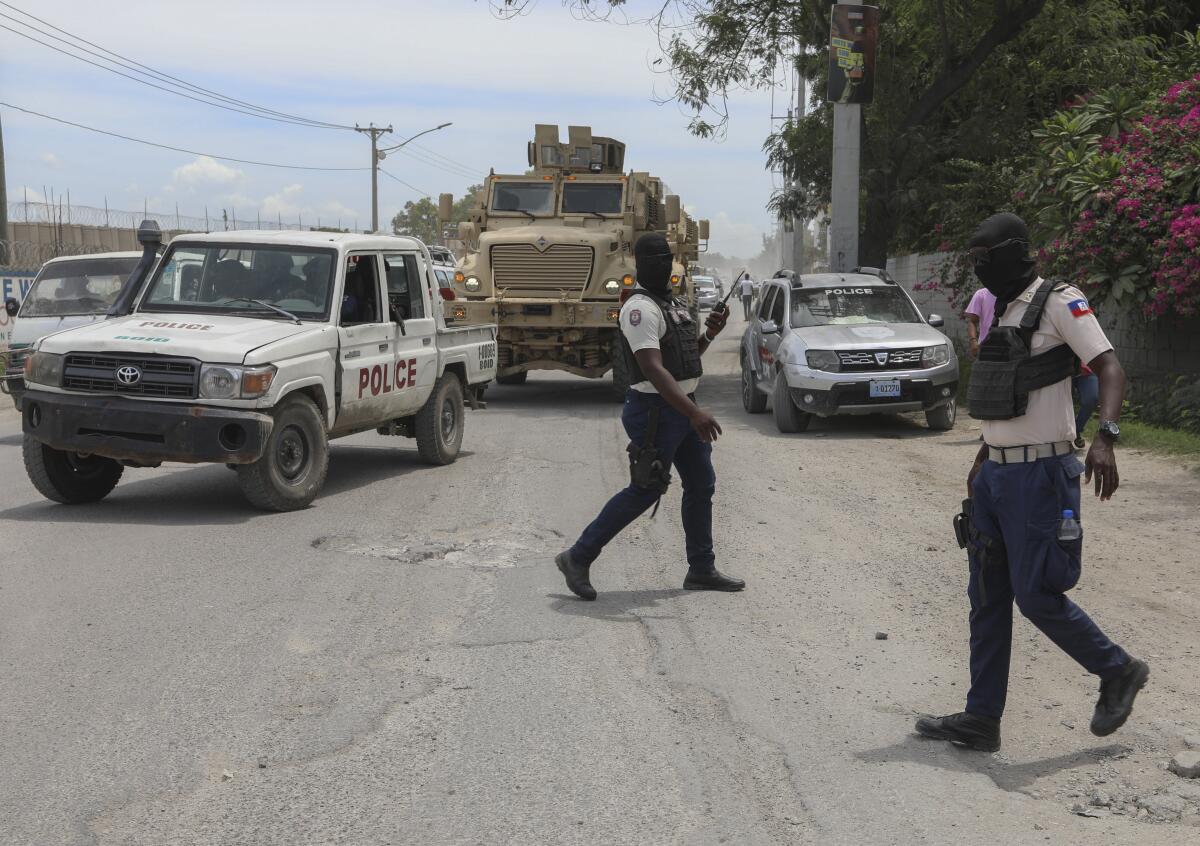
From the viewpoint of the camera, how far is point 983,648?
4.66 m

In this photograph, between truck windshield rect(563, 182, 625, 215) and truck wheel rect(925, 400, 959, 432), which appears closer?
truck wheel rect(925, 400, 959, 432)

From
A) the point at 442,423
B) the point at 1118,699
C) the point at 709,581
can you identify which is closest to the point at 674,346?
the point at 709,581

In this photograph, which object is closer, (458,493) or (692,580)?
(692,580)

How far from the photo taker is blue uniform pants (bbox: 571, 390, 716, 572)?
6.62 metres

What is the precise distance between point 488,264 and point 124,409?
921 centimetres

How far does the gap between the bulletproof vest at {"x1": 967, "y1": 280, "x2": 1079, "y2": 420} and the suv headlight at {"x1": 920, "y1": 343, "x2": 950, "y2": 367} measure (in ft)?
31.0

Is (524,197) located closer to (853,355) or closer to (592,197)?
(592,197)

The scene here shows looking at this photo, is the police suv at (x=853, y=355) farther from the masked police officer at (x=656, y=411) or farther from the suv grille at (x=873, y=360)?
the masked police officer at (x=656, y=411)

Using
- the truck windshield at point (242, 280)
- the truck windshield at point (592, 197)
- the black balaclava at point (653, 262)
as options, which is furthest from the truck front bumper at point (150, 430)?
the truck windshield at point (592, 197)

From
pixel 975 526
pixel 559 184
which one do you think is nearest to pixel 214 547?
pixel 975 526

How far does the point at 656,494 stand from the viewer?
21.6 ft

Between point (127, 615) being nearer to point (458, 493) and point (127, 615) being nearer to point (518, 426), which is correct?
point (458, 493)

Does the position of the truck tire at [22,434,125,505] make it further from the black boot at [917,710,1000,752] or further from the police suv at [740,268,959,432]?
the police suv at [740,268,959,432]

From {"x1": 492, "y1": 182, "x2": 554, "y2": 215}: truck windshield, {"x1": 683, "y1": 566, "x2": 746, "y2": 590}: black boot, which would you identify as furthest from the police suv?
{"x1": 683, "y1": 566, "x2": 746, "y2": 590}: black boot
